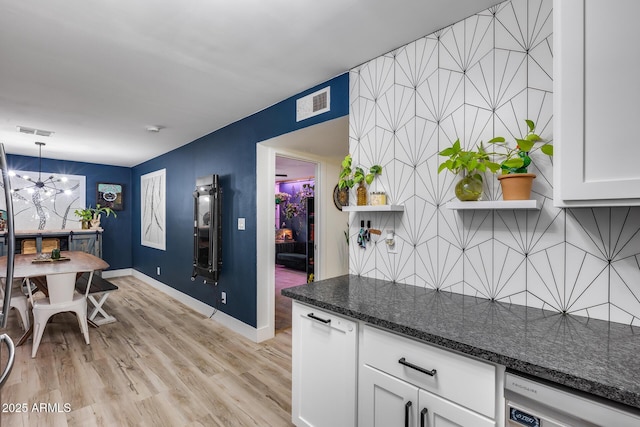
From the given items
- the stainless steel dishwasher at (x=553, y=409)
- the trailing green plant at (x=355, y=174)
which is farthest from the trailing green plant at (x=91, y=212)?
the stainless steel dishwasher at (x=553, y=409)

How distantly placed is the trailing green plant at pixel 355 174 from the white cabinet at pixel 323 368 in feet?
2.93

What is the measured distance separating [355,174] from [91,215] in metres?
5.75

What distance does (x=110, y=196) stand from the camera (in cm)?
604

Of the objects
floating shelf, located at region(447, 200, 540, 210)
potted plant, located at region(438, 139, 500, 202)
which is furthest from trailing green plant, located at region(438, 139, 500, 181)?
floating shelf, located at region(447, 200, 540, 210)

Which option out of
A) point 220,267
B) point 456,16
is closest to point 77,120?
point 220,267

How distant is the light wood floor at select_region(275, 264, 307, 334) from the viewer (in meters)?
3.60

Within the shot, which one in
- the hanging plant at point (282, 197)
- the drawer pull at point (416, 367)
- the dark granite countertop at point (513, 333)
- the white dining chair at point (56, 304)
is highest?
the hanging plant at point (282, 197)

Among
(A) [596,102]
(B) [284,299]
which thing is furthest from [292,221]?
(A) [596,102]

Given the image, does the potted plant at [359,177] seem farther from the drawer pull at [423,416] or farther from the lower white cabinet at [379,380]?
the drawer pull at [423,416]

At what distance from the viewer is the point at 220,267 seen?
350 centimetres

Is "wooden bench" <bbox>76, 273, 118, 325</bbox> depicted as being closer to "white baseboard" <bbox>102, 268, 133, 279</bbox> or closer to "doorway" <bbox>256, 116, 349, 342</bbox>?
"doorway" <bbox>256, 116, 349, 342</bbox>

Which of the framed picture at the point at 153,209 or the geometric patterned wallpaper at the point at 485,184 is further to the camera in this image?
the framed picture at the point at 153,209

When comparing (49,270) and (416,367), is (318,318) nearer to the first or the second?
(416,367)

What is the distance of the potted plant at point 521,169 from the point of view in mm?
1351
